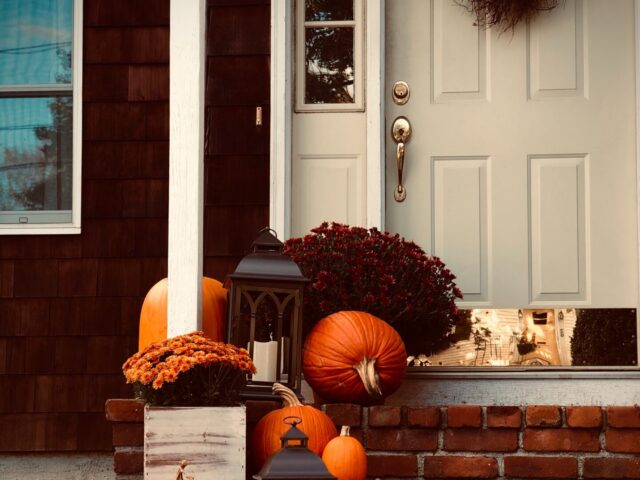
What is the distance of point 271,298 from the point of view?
10.8 ft

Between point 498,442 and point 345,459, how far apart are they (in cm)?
54

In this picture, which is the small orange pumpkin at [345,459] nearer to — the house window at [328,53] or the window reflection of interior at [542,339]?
the window reflection of interior at [542,339]

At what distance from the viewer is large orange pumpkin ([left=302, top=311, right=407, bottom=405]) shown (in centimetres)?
326

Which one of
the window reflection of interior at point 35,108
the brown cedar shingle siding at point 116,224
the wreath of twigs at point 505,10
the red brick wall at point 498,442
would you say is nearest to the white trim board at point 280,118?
the brown cedar shingle siding at point 116,224

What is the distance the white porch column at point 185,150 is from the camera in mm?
3248

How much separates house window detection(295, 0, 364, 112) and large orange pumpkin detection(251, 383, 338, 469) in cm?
171

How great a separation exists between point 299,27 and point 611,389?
1952mm

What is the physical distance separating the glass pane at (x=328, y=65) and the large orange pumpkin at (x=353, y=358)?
4.36 ft

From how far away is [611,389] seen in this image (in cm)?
383

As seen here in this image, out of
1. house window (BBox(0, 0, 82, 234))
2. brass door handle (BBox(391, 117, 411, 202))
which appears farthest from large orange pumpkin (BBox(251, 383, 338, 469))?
house window (BBox(0, 0, 82, 234))

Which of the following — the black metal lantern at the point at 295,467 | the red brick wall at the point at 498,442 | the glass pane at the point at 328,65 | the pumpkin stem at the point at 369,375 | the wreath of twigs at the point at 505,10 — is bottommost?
the red brick wall at the point at 498,442

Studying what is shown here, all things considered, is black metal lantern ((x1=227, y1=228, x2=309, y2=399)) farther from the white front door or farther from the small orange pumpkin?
the white front door

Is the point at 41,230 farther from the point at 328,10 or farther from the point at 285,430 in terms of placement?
the point at 285,430

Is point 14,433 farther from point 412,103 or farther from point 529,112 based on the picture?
point 529,112
